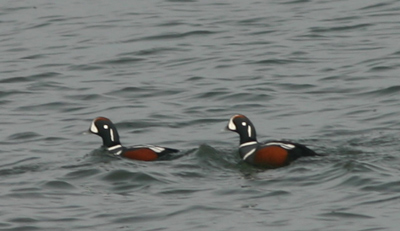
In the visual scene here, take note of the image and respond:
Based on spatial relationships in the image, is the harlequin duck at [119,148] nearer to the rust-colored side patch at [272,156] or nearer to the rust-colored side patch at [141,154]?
the rust-colored side patch at [141,154]

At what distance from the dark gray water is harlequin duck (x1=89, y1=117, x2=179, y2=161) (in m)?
0.18

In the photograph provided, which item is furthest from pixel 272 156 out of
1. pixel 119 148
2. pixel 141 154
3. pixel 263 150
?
pixel 119 148

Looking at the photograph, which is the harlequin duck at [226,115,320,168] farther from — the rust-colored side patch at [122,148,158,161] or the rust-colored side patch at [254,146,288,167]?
the rust-colored side patch at [122,148,158,161]

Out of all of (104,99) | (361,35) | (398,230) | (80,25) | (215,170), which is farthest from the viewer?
(80,25)

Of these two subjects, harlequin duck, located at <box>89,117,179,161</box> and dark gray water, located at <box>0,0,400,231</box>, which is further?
harlequin duck, located at <box>89,117,179,161</box>

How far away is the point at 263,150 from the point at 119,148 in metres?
2.05

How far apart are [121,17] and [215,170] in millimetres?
11476

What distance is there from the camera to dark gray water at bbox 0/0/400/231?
11156 millimetres

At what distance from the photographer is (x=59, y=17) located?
24.7m

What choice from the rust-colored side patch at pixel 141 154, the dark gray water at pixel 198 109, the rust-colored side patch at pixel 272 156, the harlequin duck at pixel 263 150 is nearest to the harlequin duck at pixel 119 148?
the rust-colored side patch at pixel 141 154

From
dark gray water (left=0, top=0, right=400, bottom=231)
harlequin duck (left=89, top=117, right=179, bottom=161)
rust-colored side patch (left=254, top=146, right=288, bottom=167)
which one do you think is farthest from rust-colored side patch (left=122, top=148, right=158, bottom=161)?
rust-colored side patch (left=254, top=146, right=288, bottom=167)

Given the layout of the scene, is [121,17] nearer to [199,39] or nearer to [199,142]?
[199,39]

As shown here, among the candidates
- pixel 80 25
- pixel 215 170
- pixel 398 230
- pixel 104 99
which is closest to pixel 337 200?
pixel 398 230

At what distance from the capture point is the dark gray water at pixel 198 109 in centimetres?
1116
